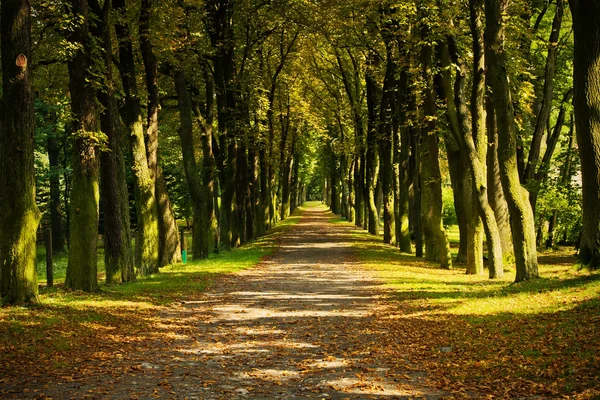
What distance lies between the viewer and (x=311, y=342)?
10570 millimetres

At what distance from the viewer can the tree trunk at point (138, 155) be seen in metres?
20.0

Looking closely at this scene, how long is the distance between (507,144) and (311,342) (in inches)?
277

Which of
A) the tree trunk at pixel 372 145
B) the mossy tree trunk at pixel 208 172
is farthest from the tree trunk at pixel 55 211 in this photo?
the tree trunk at pixel 372 145

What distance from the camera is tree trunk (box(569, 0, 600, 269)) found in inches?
456

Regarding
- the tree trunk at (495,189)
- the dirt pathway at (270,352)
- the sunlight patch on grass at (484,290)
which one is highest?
the tree trunk at (495,189)

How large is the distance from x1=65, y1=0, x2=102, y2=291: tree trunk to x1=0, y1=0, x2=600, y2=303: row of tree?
1.7 inches

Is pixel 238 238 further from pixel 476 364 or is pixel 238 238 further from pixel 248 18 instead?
pixel 476 364

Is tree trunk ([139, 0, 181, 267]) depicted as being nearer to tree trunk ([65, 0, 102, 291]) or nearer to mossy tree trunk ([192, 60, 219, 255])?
mossy tree trunk ([192, 60, 219, 255])

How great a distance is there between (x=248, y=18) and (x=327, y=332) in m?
23.5

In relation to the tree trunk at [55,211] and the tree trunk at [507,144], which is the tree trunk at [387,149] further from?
the tree trunk at [55,211]

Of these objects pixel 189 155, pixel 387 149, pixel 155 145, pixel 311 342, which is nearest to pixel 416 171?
pixel 387 149

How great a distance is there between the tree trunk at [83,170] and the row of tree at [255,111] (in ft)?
0.14

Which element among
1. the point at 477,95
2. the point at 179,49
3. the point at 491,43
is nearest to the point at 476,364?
the point at 491,43

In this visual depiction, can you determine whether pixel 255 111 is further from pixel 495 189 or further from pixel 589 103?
pixel 589 103
